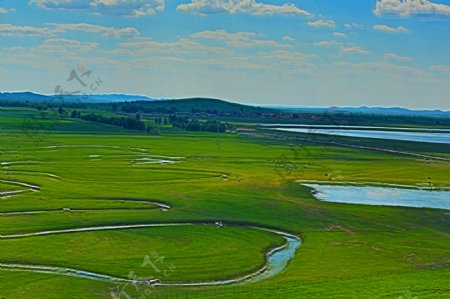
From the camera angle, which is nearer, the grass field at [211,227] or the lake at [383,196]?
the grass field at [211,227]

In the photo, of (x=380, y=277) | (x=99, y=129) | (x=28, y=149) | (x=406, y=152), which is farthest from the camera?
(x=99, y=129)

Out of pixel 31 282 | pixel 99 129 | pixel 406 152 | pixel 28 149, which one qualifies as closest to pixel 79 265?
pixel 31 282

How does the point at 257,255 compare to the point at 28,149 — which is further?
the point at 28,149

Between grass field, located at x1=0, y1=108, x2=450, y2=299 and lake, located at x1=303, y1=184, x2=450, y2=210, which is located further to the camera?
lake, located at x1=303, y1=184, x2=450, y2=210

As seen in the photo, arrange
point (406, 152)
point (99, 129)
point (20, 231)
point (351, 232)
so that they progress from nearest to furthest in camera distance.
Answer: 1. point (20, 231)
2. point (351, 232)
3. point (406, 152)
4. point (99, 129)

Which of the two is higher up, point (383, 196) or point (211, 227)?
point (383, 196)

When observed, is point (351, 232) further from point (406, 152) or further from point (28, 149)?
point (406, 152)

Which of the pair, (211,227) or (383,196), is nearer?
(211,227)
